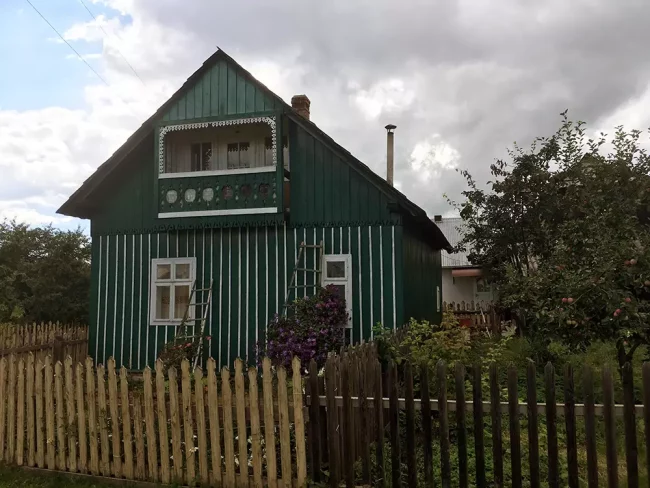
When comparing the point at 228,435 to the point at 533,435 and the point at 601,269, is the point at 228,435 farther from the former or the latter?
the point at 601,269

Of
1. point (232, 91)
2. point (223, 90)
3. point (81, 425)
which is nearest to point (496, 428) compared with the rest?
point (81, 425)

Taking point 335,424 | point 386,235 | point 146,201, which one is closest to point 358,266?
point 386,235

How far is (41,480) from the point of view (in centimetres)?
612

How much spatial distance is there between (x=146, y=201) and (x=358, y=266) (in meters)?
5.52

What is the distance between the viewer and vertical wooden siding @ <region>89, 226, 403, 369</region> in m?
11.3

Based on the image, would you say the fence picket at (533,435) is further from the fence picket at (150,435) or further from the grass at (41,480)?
the grass at (41,480)

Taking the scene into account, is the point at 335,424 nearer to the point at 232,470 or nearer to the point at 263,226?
the point at 232,470

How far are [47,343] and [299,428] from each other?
841 cm

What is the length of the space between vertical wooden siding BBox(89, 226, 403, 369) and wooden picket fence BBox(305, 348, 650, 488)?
16.7ft

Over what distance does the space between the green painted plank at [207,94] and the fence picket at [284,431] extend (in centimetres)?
826

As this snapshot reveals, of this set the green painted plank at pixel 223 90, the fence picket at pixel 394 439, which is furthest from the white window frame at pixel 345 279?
the fence picket at pixel 394 439

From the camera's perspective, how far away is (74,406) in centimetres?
621

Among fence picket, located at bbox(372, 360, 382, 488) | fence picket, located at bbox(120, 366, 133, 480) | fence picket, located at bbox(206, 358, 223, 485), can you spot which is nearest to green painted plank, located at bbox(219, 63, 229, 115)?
Answer: fence picket, located at bbox(120, 366, 133, 480)

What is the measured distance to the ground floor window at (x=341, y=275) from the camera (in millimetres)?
11320
